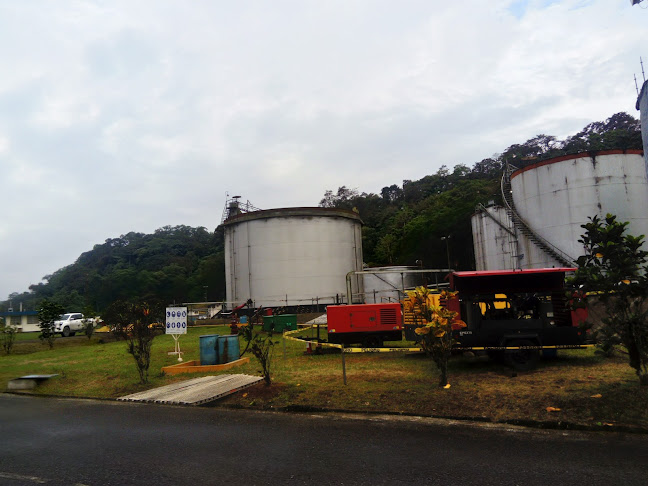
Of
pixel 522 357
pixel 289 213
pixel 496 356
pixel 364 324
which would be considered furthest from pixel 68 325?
pixel 522 357

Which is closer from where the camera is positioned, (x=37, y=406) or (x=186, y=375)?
(x=37, y=406)

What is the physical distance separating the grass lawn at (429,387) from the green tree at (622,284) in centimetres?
93

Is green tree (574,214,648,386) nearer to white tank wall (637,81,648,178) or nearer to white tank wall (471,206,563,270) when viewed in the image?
white tank wall (637,81,648,178)

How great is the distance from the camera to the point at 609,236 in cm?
922

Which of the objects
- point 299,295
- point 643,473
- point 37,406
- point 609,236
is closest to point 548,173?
point 299,295

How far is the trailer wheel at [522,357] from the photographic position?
39.5 feet

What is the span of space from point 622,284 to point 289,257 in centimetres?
3522

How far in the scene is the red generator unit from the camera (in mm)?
18516

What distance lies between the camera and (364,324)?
1853 cm

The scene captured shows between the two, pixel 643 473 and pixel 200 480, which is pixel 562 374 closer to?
pixel 643 473

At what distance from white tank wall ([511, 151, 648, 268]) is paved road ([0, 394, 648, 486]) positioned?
28724mm

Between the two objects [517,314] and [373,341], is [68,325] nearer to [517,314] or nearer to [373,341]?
[373,341]

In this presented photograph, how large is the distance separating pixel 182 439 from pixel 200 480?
2.13 m

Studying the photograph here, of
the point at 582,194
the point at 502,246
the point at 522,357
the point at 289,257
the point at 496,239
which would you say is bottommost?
Result: the point at 522,357
